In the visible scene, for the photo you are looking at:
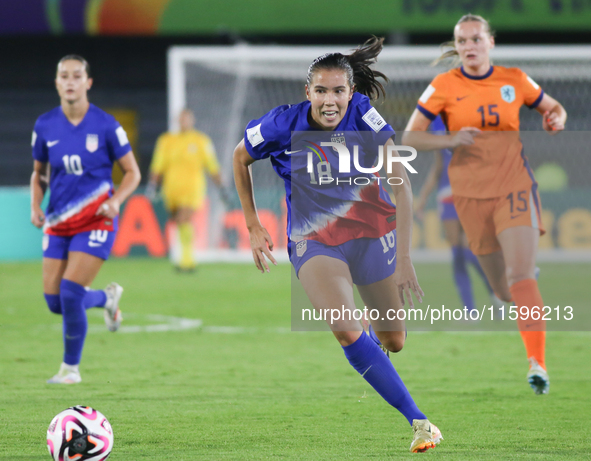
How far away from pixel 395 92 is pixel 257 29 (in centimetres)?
316

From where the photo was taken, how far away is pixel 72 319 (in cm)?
593

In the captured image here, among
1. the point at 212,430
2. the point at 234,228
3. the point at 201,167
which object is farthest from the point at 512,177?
the point at 234,228

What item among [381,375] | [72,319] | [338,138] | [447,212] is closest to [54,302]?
[72,319]

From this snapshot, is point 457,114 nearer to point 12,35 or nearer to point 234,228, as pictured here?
point 234,228

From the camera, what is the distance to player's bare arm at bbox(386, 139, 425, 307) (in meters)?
4.12

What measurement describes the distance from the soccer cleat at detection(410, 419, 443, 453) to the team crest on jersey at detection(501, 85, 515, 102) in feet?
8.48

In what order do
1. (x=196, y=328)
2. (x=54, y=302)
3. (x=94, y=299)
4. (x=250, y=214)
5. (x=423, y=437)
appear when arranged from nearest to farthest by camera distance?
(x=423, y=437)
(x=250, y=214)
(x=54, y=302)
(x=94, y=299)
(x=196, y=328)

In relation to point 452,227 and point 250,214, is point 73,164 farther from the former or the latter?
point 452,227

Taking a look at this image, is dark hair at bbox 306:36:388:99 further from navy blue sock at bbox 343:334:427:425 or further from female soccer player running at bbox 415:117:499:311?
female soccer player running at bbox 415:117:499:311

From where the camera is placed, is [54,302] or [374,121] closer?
[374,121]

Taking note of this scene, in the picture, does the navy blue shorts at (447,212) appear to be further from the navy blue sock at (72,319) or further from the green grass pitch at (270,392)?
the navy blue sock at (72,319)

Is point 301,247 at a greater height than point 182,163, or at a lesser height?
lesser

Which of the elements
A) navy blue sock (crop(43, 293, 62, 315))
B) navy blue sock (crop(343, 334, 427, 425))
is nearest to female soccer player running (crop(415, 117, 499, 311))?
navy blue sock (crop(43, 293, 62, 315))

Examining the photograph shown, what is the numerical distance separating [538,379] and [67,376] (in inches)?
117
